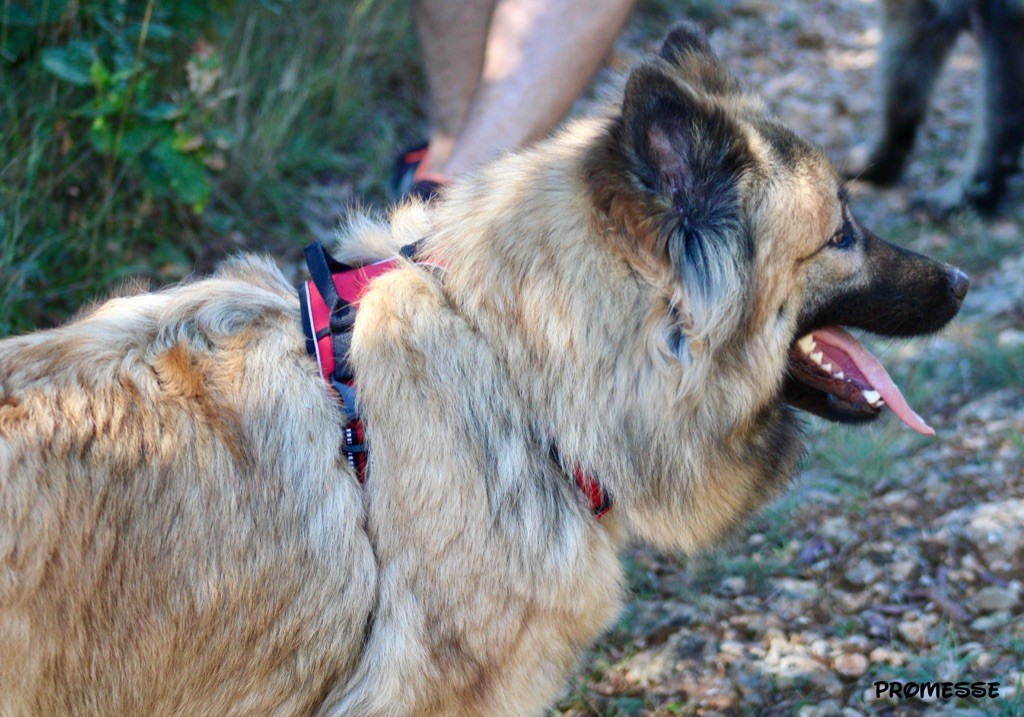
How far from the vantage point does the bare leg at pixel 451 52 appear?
4070 millimetres

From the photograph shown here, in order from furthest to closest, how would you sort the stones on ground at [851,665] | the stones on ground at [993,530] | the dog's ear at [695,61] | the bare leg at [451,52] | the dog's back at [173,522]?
1. the bare leg at [451,52]
2. the stones on ground at [993,530]
3. the stones on ground at [851,665]
4. the dog's ear at [695,61]
5. the dog's back at [173,522]

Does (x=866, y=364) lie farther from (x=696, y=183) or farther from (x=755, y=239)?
(x=696, y=183)

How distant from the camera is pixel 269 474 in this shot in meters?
1.88

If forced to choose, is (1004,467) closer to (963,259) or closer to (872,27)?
(963,259)

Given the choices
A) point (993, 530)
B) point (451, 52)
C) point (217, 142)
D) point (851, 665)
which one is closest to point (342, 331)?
point (851, 665)

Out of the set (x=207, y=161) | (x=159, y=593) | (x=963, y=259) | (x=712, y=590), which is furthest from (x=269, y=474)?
(x=963, y=259)

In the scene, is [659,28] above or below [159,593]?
above

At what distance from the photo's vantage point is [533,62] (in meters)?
3.67

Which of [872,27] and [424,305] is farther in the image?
[872,27]

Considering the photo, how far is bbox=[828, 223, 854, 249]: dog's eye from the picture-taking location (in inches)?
85.9

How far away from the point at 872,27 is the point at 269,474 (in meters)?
7.28

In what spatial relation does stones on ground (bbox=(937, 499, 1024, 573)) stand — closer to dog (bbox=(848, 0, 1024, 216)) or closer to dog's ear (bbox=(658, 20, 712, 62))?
dog's ear (bbox=(658, 20, 712, 62))

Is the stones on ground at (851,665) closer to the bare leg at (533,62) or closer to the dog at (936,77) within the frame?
the bare leg at (533,62)

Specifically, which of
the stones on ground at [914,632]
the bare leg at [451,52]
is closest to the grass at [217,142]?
the bare leg at [451,52]
